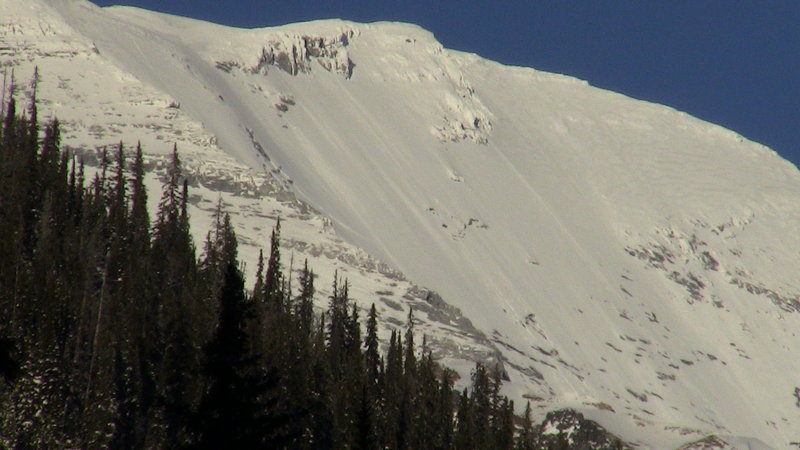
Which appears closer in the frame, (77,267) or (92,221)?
(77,267)

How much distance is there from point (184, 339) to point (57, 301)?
391 inches

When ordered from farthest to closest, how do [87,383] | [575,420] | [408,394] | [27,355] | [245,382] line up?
1. [575,420]
2. [408,394]
3. [87,383]
4. [27,355]
5. [245,382]

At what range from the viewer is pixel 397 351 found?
Answer: 13325cm

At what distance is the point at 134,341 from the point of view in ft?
345

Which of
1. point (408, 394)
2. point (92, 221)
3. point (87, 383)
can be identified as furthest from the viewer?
point (92, 221)

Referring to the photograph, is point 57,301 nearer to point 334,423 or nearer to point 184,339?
point 184,339

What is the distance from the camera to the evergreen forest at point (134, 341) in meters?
88.4

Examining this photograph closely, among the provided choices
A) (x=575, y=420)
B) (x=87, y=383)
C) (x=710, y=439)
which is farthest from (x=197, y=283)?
(x=710, y=439)

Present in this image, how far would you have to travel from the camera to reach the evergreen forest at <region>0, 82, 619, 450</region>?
88.4m

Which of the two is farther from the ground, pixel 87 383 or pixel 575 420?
pixel 87 383

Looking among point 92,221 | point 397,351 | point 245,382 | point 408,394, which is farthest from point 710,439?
point 245,382

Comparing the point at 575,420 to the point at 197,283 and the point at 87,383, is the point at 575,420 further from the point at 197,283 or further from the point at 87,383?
the point at 87,383

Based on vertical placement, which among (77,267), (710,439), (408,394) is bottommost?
(710,439)

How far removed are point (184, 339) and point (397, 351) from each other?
31.7 m
